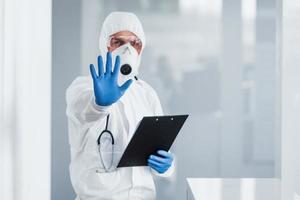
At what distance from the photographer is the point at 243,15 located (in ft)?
8.15

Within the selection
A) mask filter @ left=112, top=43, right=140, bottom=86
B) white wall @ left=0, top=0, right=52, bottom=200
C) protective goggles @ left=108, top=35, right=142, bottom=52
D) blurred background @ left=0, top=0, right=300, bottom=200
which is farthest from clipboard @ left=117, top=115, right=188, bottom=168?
white wall @ left=0, top=0, right=52, bottom=200

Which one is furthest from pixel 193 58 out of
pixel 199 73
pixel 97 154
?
pixel 97 154

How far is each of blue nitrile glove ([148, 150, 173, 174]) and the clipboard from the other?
1.3 inches

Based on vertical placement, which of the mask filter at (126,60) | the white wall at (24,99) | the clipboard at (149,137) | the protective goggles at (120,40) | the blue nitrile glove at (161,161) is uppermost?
the protective goggles at (120,40)

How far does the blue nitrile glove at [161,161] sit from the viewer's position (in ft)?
5.66

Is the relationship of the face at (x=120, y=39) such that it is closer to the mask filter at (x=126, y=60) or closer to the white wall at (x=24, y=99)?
the mask filter at (x=126, y=60)

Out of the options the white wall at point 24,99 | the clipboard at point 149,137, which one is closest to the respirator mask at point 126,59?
the clipboard at point 149,137

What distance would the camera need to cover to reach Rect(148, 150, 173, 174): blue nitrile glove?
1.73 metres

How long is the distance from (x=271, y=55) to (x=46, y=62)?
7.01 ft

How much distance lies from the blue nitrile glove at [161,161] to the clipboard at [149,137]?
0.11ft

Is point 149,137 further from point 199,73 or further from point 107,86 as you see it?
point 199,73

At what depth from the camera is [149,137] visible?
1.59m

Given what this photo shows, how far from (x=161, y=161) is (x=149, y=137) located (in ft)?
0.63

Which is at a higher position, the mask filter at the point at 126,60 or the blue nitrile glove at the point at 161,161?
the mask filter at the point at 126,60
